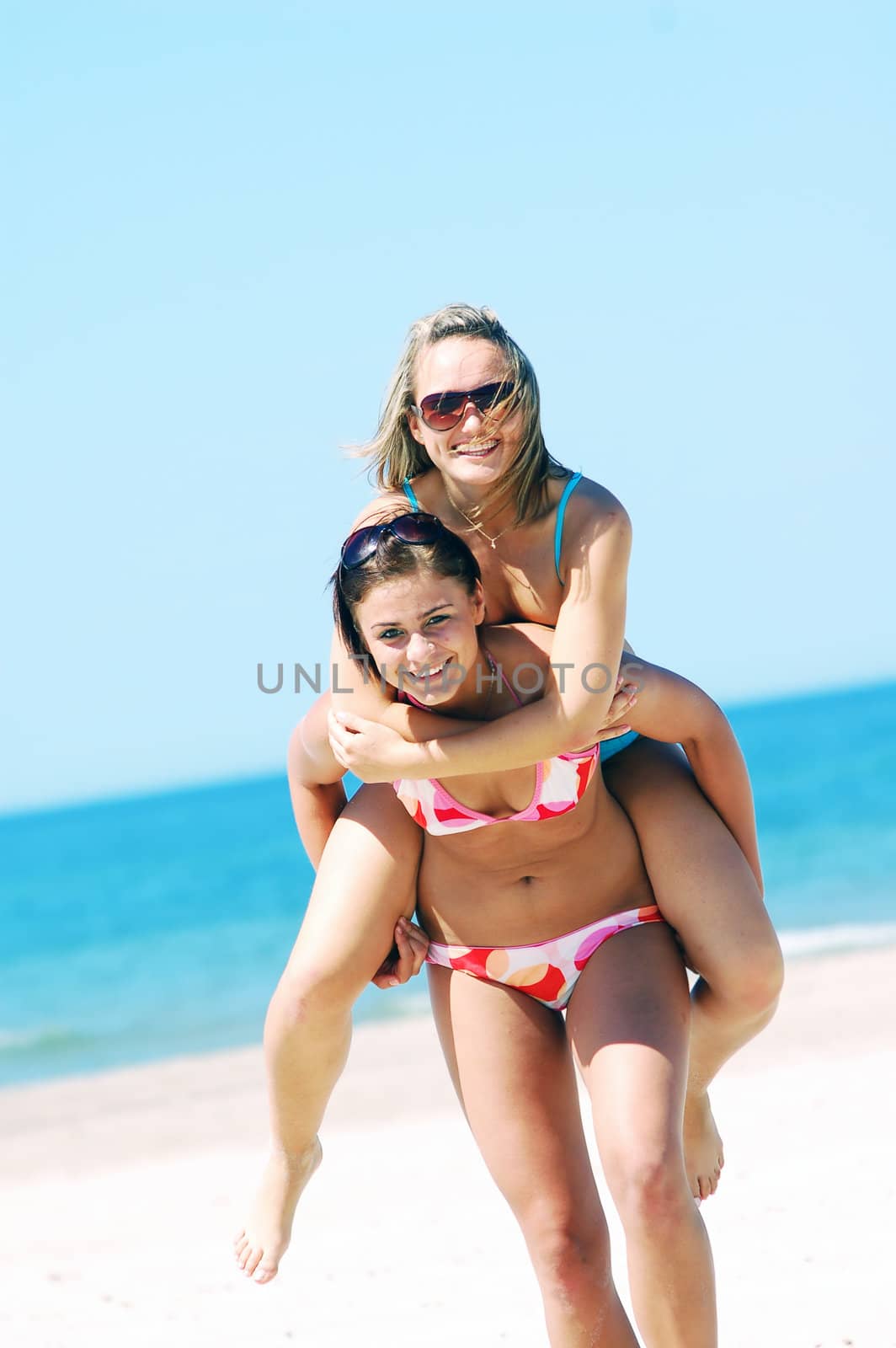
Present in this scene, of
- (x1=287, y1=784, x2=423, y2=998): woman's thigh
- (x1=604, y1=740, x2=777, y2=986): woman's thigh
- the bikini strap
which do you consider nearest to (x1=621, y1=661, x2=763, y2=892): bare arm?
(x1=604, y1=740, x2=777, y2=986): woman's thigh

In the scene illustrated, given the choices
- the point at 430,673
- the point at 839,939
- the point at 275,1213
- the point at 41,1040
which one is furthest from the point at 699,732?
the point at 41,1040

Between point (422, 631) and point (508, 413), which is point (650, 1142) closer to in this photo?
point (422, 631)

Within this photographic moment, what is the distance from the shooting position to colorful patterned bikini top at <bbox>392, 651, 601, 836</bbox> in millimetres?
3643

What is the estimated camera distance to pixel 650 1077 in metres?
3.37

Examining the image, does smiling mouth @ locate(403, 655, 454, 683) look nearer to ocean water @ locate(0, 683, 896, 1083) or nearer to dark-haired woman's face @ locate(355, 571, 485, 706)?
dark-haired woman's face @ locate(355, 571, 485, 706)

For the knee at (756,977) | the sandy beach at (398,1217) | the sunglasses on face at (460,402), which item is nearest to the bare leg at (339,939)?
the knee at (756,977)

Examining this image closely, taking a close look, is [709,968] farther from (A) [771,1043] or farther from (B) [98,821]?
(B) [98,821]

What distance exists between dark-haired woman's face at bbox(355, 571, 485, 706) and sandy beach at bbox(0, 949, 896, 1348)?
278cm

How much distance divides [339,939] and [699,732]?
1.12 m

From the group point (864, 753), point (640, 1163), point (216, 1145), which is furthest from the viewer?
point (864, 753)

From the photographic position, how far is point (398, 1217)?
286 inches

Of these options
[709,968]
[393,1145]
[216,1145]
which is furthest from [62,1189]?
[709,968]

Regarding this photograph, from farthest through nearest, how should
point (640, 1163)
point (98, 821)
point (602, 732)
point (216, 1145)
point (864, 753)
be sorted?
point (98, 821)
point (864, 753)
point (216, 1145)
point (602, 732)
point (640, 1163)

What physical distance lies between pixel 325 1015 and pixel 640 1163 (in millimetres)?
1035
